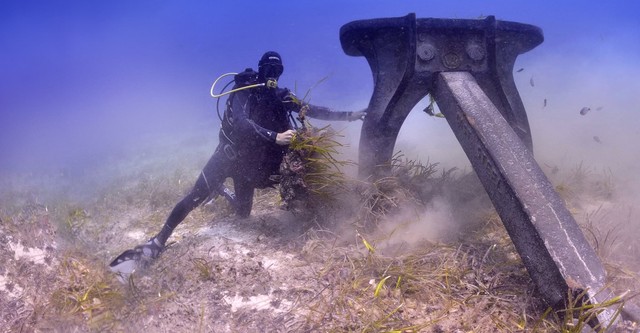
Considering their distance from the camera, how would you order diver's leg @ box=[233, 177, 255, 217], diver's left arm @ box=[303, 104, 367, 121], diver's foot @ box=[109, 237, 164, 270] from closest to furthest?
diver's foot @ box=[109, 237, 164, 270]
diver's leg @ box=[233, 177, 255, 217]
diver's left arm @ box=[303, 104, 367, 121]

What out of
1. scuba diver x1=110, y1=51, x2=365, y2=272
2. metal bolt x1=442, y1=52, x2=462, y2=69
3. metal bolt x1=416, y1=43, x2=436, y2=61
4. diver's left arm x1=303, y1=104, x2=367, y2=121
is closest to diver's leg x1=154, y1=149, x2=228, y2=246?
scuba diver x1=110, y1=51, x2=365, y2=272

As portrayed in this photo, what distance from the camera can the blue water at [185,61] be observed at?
23.1 meters

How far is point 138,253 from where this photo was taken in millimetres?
4715

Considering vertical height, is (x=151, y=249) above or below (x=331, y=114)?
below

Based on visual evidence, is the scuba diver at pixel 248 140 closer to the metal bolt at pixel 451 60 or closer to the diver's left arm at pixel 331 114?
the diver's left arm at pixel 331 114

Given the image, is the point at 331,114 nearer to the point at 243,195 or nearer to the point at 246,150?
the point at 246,150

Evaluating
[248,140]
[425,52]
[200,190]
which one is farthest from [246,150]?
[425,52]

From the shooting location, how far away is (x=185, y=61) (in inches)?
3108

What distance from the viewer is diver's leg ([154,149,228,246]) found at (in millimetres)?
5246

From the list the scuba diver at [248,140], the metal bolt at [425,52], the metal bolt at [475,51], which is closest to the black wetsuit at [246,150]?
the scuba diver at [248,140]

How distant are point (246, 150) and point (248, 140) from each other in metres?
0.19

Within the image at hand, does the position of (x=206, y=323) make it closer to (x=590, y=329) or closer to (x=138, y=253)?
(x=138, y=253)

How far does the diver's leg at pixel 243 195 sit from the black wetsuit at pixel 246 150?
2cm

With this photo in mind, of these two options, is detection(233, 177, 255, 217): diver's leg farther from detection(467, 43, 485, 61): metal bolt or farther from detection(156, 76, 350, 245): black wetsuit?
detection(467, 43, 485, 61): metal bolt
